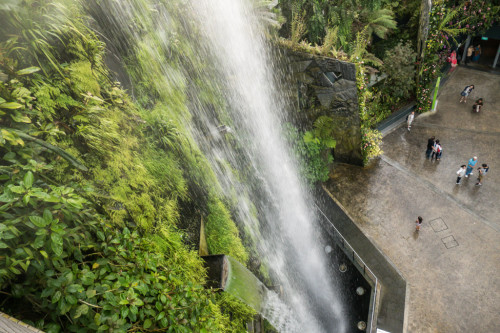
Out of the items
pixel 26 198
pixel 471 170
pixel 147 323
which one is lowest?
pixel 471 170

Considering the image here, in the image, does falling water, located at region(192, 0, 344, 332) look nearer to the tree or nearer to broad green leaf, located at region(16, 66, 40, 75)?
broad green leaf, located at region(16, 66, 40, 75)

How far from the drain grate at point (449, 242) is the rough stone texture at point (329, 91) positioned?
4.13 meters

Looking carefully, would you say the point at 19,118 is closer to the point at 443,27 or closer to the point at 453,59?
the point at 443,27

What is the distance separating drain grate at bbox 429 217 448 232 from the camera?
9.78m

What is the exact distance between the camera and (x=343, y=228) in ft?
33.2

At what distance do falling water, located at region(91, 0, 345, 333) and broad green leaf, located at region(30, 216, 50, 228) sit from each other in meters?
3.23

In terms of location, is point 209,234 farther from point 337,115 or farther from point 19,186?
point 337,115

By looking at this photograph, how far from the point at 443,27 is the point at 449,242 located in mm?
10804

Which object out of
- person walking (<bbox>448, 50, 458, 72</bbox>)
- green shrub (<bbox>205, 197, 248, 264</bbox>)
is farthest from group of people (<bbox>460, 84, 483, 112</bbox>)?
green shrub (<bbox>205, 197, 248, 264</bbox>)

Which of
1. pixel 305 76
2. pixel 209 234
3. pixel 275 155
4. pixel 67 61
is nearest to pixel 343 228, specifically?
pixel 275 155

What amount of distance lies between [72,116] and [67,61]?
67 cm

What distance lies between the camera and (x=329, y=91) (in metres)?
10.2

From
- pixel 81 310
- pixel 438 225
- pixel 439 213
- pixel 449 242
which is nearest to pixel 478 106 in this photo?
pixel 439 213

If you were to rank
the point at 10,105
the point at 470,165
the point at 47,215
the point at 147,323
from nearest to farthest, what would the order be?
the point at 47,215 → the point at 10,105 → the point at 147,323 → the point at 470,165
